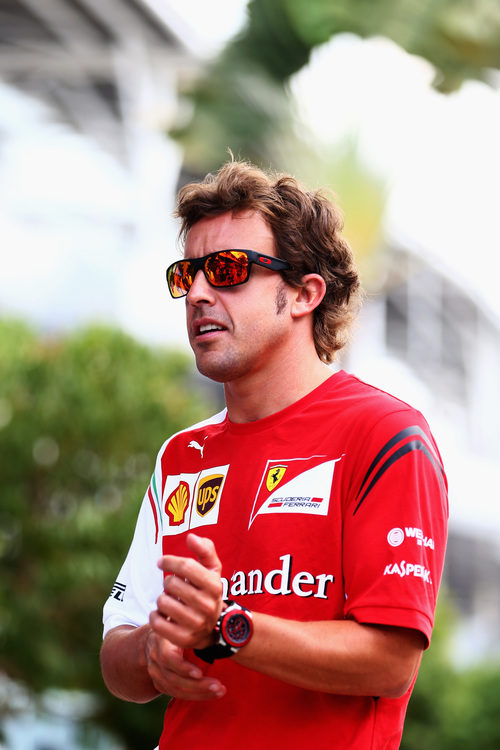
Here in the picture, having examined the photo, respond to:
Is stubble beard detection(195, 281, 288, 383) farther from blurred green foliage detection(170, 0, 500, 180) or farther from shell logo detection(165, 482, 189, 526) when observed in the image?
blurred green foliage detection(170, 0, 500, 180)

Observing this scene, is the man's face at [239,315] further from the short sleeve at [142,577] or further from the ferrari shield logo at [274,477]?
the short sleeve at [142,577]

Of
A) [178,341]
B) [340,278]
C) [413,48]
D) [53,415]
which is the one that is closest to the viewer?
[340,278]

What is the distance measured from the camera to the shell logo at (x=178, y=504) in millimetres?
2861

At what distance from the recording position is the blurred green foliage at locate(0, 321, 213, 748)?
43.2ft

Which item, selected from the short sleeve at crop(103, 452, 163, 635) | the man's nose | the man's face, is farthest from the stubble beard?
the short sleeve at crop(103, 452, 163, 635)

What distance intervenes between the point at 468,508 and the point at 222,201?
32.0m

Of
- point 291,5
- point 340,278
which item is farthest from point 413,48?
point 340,278

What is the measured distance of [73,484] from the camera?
46.9 ft

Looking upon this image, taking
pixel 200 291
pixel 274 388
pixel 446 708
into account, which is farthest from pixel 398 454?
pixel 446 708

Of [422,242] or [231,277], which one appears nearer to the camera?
[231,277]

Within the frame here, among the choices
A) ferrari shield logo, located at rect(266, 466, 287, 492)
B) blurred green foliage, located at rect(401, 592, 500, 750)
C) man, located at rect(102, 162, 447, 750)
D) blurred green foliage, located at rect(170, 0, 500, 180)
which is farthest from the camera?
blurred green foliage, located at rect(401, 592, 500, 750)

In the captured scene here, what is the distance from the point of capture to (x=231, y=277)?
9.05 ft

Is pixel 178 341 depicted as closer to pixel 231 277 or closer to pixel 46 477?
pixel 46 477

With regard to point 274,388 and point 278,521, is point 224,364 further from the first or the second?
point 278,521
